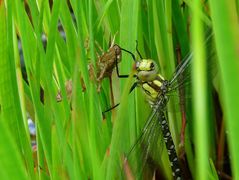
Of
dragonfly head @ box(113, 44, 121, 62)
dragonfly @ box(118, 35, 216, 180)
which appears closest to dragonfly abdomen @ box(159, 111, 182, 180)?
dragonfly @ box(118, 35, 216, 180)

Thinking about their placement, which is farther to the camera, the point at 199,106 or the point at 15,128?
the point at 15,128

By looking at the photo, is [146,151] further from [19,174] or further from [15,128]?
[19,174]

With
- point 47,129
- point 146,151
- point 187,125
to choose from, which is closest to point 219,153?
point 187,125

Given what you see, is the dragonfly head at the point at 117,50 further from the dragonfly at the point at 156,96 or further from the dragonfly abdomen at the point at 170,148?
the dragonfly abdomen at the point at 170,148

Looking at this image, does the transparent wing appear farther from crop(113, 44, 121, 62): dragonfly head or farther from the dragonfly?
crop(113, 44, 121, 62): dragonfly head

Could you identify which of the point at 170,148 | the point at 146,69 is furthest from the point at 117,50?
the point at 170,148

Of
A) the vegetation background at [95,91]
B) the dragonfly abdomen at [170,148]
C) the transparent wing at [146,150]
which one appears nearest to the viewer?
the vegetation background at [95,91]

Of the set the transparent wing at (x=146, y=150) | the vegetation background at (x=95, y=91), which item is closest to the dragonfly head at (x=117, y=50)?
the vegetation background at (x=95, y=91)
